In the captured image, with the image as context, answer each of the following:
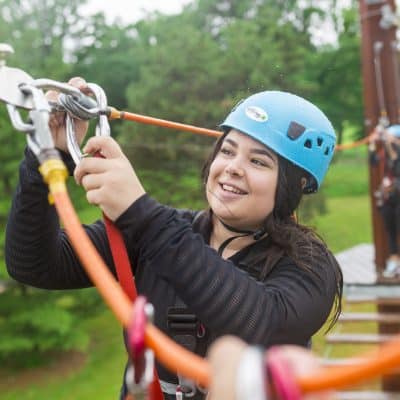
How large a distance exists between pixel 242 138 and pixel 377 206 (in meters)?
5.45

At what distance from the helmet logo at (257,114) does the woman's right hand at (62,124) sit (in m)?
0.42

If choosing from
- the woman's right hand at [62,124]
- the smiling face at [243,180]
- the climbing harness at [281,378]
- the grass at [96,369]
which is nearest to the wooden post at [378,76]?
the grass at [96,369]

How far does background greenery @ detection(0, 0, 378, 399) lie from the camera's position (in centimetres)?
783

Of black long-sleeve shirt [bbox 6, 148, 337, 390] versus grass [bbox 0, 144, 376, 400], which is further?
grass [bbox 0, 144, 376, 400]

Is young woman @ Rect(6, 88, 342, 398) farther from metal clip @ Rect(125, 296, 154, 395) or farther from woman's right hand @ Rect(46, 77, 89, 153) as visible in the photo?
metal clip @ Rect(125, 296, 154, 395)

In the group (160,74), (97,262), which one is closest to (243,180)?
(97,262)

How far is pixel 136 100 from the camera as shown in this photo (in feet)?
33.6

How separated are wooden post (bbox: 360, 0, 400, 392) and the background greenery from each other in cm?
96

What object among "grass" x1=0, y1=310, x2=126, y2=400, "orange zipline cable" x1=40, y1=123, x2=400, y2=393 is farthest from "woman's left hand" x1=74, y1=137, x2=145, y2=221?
"grass" x1=0, y1=310, x2=126, y2=400

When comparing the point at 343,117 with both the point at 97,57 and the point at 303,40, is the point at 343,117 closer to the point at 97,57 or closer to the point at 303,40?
the point at 303,40

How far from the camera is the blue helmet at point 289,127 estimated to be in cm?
153

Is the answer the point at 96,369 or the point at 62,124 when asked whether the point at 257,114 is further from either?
the point at 96,369

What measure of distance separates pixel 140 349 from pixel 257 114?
0.93m

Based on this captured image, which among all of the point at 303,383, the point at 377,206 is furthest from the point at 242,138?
the point at 377,206
